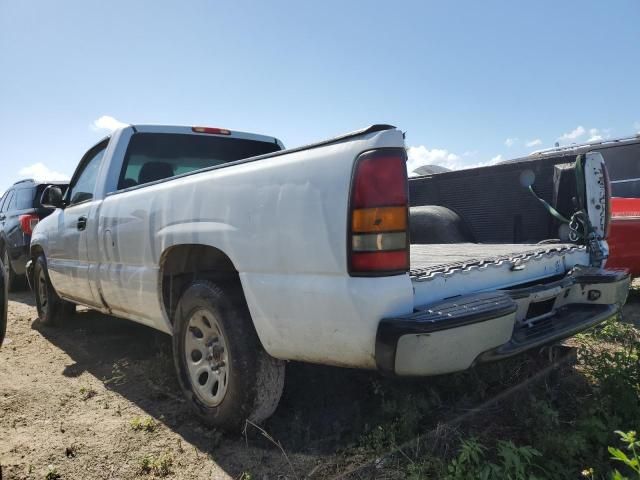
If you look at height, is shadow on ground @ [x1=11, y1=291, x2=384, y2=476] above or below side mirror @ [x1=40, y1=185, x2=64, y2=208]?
below

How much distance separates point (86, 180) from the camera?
4.36 meters

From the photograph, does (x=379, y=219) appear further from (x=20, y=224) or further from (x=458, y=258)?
(x=20, y=224)

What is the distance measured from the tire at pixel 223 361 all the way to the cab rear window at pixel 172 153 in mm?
1623

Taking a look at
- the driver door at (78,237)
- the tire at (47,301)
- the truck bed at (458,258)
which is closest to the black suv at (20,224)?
the tire at (47,301)

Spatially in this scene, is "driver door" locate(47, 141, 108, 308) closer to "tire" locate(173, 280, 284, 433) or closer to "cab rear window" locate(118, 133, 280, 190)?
"cab rear window" locate(118, 133, 280, 190)

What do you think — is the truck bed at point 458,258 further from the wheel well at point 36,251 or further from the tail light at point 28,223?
the tail light at point 28,223

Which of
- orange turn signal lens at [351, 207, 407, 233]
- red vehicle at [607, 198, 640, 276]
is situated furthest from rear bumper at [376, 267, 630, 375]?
red vehicle at [607, 198, 640, 276]

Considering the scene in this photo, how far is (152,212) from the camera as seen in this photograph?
286cm

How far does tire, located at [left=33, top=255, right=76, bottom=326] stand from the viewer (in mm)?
5125

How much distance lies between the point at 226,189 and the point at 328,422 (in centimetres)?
135

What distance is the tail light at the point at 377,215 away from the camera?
1.82 metres

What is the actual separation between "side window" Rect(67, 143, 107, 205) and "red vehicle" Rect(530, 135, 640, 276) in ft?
16.5

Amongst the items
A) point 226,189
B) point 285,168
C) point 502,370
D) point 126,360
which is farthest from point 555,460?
point 126,360

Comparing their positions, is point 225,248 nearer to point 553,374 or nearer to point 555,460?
point 555,460
